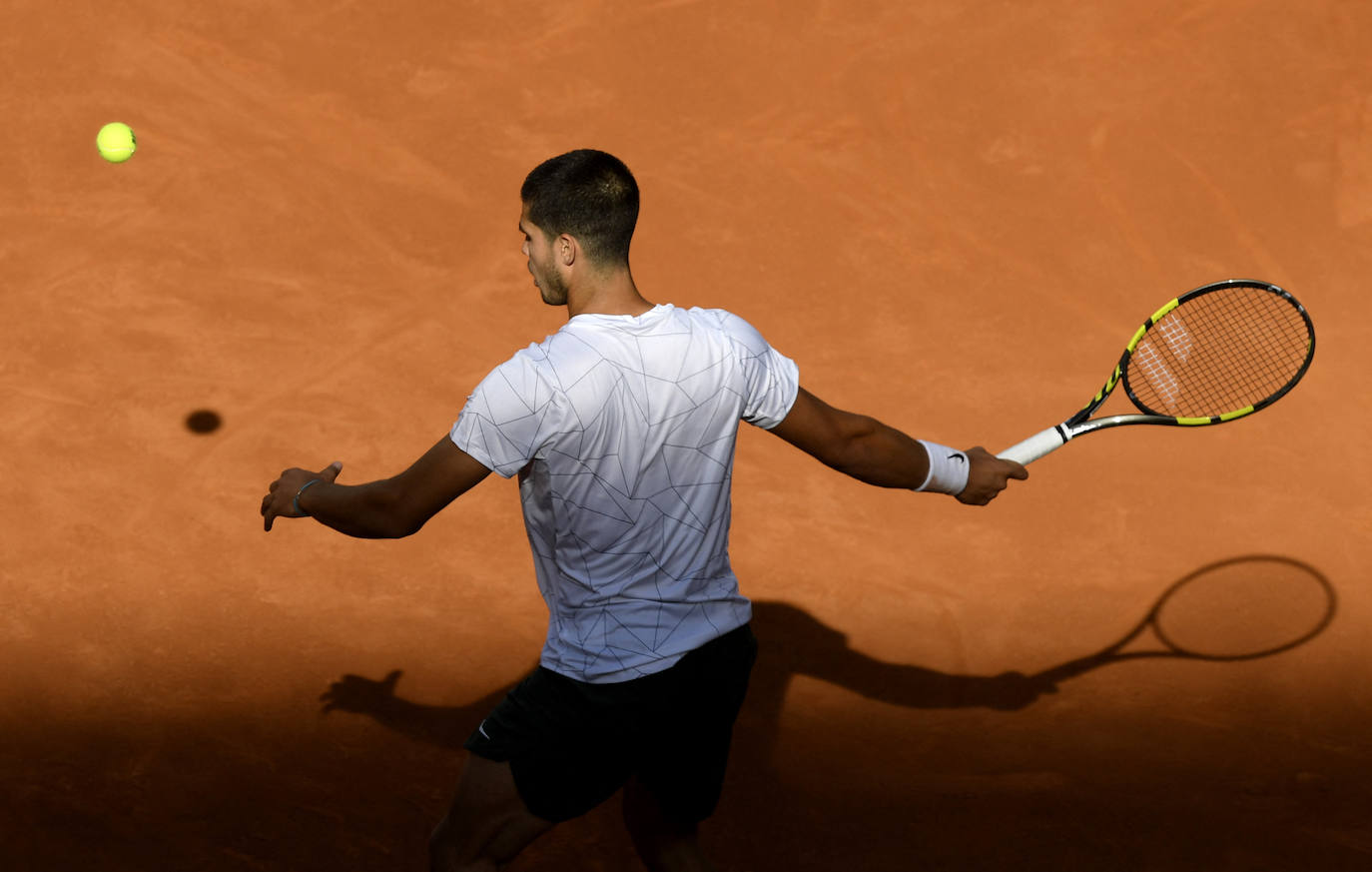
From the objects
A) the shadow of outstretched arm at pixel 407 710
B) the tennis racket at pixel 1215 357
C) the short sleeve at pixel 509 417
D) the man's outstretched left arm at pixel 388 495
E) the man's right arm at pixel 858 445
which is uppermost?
the tennis racket at pixel 1215 357

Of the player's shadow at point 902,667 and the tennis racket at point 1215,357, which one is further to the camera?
the player's shadow at point 902,667

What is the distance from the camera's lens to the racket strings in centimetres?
559

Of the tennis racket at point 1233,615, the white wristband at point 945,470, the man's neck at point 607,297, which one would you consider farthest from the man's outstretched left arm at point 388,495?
the tennis racket at point 1233,615

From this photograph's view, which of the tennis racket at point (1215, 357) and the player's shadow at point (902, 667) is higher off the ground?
the tennis racket at point (1215, 357)

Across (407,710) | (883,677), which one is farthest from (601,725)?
(883,677)

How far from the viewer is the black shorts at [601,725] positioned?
10.5 feet

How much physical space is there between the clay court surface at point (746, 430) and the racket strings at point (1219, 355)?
0.36 meters

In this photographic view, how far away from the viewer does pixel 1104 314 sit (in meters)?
7.37

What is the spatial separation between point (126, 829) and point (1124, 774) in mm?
3268

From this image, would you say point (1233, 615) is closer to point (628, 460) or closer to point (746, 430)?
point (746, 430)

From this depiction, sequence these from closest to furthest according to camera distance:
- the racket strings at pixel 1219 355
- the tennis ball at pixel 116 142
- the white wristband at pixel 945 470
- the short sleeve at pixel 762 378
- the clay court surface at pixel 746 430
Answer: the short sleeve at pixel 762 378, the white wristband at pixel 945 470, the clay court surface at pixel 746 430, the racket strings at pixel 1219 355, the tennis ball at pixel 116 142

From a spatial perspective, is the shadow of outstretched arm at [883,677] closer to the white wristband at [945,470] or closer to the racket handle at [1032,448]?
the racket handle at [1032,448]

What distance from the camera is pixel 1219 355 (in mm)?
6113

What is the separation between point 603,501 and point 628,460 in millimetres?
100
